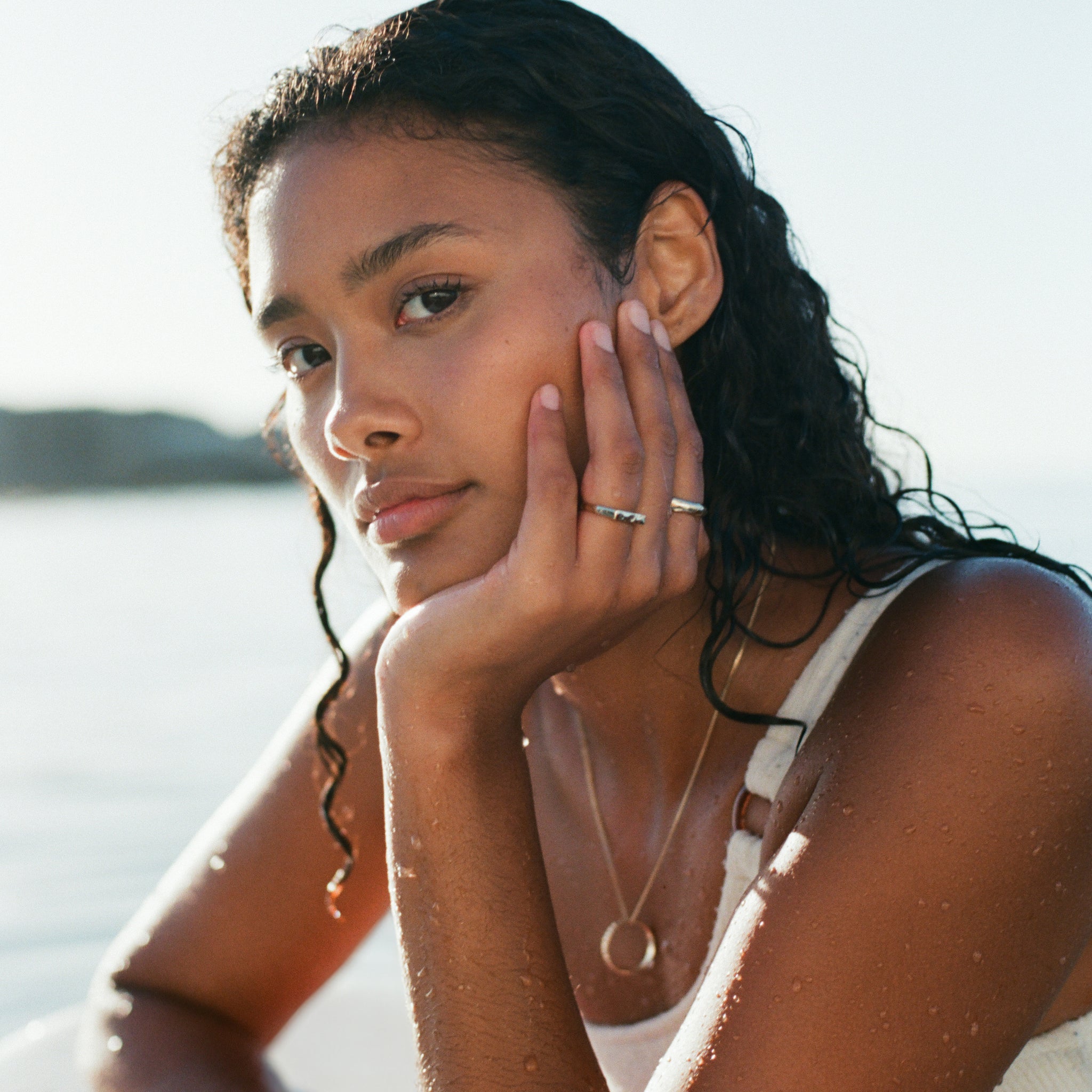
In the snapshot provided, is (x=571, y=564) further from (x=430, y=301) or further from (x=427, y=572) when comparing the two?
(x=430, y=301)

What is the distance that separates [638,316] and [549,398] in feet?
0.84

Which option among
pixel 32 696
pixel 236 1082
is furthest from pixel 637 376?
pixel 32 696

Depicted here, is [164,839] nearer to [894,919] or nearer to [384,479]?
[384,479]

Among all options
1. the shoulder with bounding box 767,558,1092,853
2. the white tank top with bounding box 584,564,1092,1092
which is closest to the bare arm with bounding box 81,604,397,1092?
the white tank top with bounding box 584,564,1092,1092

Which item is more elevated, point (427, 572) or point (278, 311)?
point (278, 311)

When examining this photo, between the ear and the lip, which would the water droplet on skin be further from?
the ear

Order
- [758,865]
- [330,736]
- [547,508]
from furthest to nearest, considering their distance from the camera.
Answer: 1. [330,736]
2. [758,865]
3. [547,508]

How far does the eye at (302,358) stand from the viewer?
2.05 m

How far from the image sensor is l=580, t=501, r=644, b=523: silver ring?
1.83m

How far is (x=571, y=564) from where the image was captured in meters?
1.80

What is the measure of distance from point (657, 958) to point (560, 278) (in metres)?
1.19

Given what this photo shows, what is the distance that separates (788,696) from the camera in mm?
1977

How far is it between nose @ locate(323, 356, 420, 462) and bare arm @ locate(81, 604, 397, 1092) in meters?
0.86

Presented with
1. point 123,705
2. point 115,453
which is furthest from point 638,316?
point 115,453
